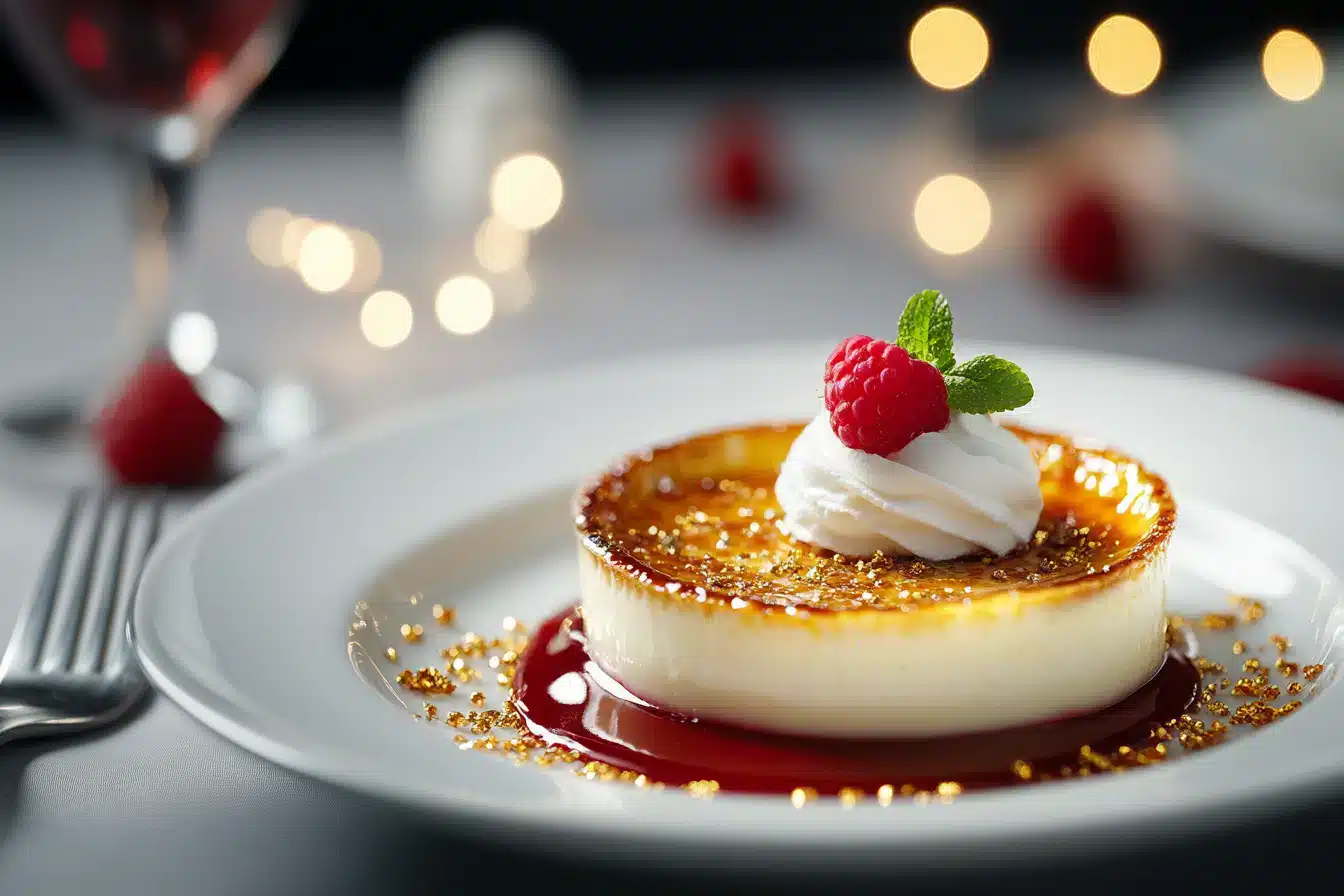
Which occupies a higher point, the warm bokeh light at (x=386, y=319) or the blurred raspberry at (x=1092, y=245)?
the blurred raspberry at (x=1092, y=245)

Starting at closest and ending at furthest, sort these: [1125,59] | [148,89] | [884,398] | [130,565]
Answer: [884,398] < [130,565] < [148,89] < [1125,59]

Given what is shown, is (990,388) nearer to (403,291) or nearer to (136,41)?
Result: (136,41)

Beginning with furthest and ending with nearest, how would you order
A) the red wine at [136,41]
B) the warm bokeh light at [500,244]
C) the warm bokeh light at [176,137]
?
the warm bokeh light at [500,244] → the warm bokeh light at [176,137] → the red wine at [136,41]

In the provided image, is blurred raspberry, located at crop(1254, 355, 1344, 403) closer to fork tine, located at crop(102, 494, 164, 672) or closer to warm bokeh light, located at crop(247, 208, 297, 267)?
fork tine, located at crop(102, 494, 164, 672)

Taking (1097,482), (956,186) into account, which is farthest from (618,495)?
(956,186)

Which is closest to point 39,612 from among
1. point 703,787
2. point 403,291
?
point 703,787

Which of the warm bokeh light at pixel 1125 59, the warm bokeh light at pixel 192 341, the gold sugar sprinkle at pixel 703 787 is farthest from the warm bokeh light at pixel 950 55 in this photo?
the gold sugar sprinkle at pixel 703 787

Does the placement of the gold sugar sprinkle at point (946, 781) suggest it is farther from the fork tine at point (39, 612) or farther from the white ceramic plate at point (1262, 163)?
the white ceramic plate at point (1262, 163)
